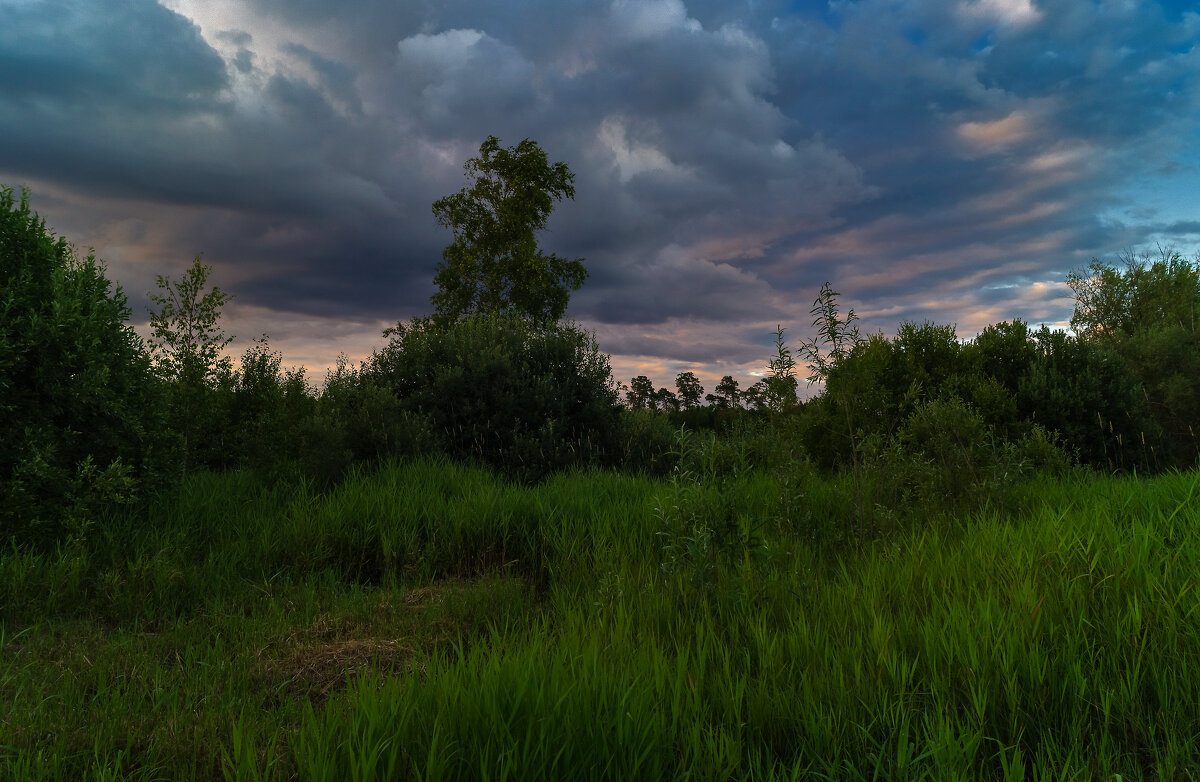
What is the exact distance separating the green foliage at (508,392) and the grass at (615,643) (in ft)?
11.9

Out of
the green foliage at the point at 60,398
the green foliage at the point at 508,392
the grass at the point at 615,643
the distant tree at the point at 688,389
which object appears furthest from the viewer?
the distant tree at the point at 688,389

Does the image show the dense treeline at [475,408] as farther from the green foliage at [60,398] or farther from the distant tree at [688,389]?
the distant tree at [688,389]

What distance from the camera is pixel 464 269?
26.9 metres

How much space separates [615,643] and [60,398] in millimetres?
6335

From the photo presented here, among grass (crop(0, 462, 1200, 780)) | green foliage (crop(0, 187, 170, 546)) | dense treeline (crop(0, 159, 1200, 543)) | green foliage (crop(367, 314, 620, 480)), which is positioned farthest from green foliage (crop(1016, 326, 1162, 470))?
green foliage (crop(0, 187, 170, 546))

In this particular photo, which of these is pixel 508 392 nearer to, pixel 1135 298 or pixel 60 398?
pixel 60 398

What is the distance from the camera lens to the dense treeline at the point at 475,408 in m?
5.99

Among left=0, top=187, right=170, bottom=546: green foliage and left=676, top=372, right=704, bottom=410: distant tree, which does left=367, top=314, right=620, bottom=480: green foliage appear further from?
left=676, top=372, right=704, bottom=410: distant tree

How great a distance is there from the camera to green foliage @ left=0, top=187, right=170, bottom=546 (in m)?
5.75

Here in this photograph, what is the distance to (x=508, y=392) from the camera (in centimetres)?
1075

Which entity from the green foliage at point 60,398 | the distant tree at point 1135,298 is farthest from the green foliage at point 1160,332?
the green foliage at point 60,398

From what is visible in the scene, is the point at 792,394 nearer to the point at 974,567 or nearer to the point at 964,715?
the point at 974,567

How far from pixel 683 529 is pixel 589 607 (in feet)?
3.02

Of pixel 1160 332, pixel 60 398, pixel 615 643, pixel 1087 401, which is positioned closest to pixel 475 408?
pixel 60 398
